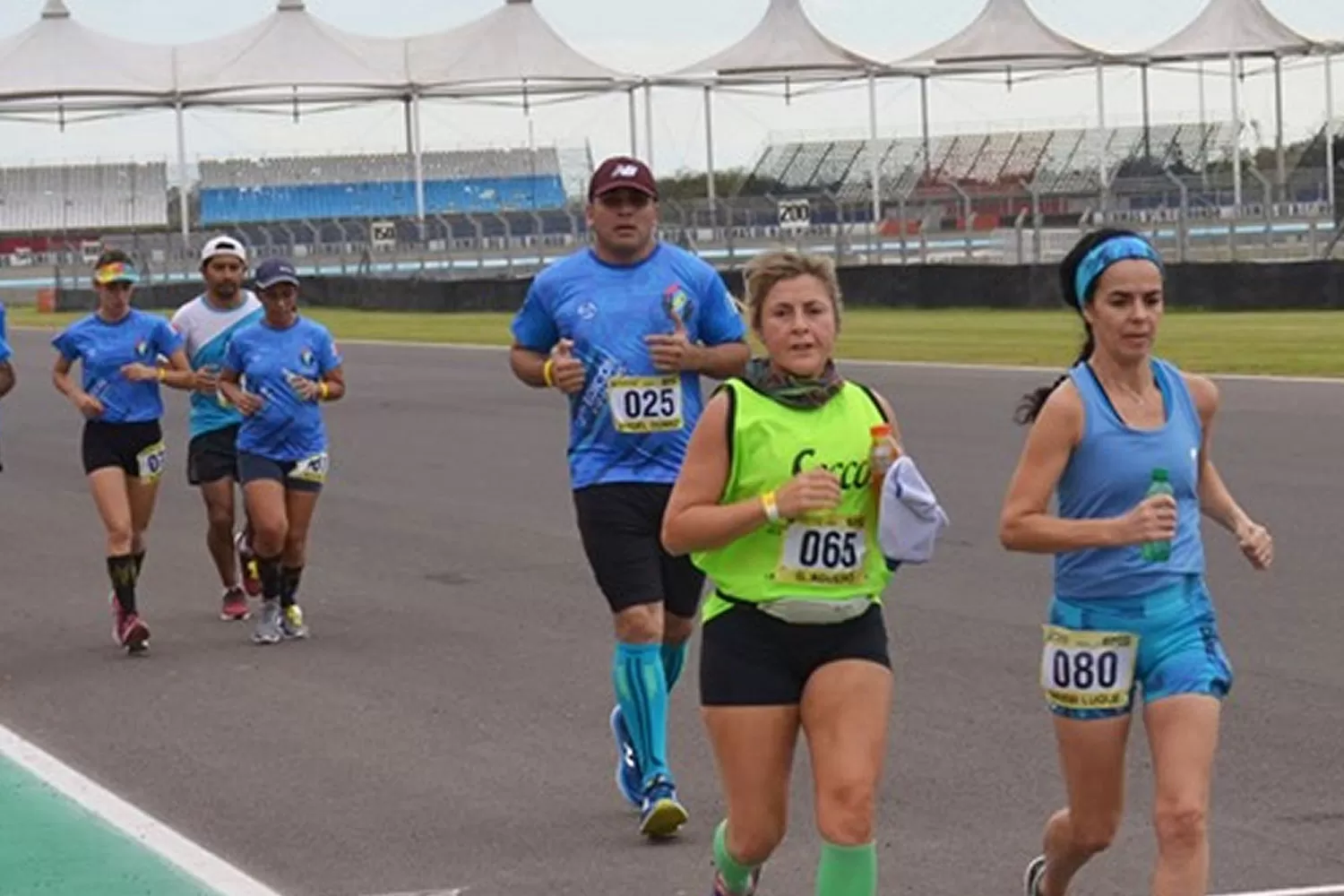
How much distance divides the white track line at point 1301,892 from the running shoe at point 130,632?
6546 millimetres

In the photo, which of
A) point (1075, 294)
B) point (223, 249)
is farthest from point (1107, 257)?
point (223, 249)

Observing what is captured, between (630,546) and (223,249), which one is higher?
(223,249)

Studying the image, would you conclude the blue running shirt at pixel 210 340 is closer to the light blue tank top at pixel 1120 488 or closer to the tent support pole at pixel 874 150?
the light blue tank top at pixel 1120 488

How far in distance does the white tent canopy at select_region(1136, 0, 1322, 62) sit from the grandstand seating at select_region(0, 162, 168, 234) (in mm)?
Answer: 43202

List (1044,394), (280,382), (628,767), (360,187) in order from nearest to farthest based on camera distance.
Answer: (1044,394) → (628,767) → (280,382) → (360,187)

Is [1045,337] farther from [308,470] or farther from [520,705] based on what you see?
[520,705]

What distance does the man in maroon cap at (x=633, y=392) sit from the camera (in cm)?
835

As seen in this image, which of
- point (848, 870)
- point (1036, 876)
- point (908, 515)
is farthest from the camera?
point (1036, 876)

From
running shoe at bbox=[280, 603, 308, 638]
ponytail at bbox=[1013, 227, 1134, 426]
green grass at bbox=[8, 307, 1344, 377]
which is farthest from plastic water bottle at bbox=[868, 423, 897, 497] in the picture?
green grass at bbox=[8, 307, 1344, 377]

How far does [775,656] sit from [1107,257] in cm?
117

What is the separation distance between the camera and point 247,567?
45.2 feet

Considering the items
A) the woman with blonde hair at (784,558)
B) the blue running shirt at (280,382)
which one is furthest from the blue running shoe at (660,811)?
the blue running shirt at (280,382)

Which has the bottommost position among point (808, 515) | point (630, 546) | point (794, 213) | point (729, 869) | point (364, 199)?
point (729, 869)

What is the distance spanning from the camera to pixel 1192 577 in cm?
625
